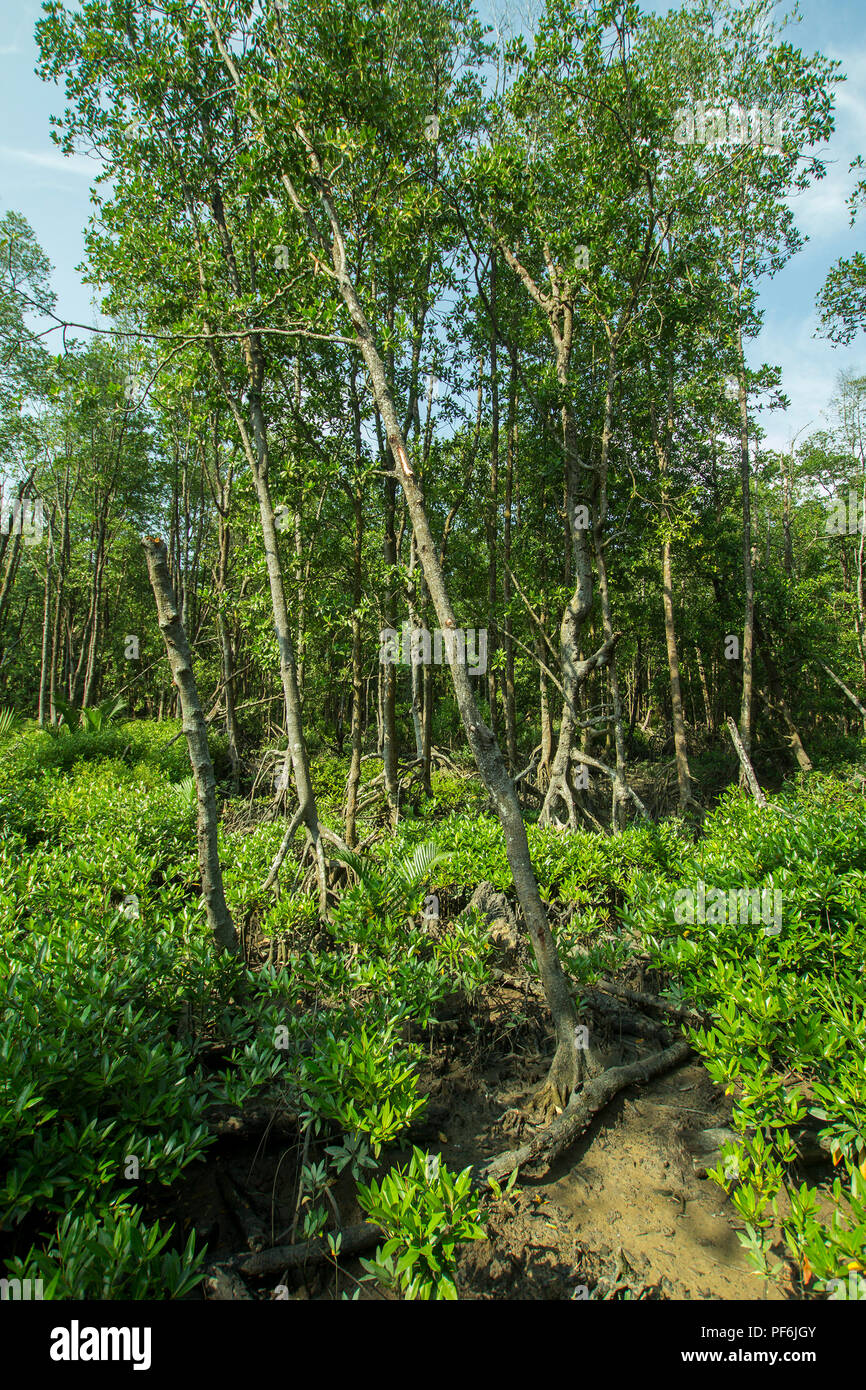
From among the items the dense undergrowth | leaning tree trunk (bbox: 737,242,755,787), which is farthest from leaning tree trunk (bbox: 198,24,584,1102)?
leaning tree trunk (bbox: 737,242,755,787)

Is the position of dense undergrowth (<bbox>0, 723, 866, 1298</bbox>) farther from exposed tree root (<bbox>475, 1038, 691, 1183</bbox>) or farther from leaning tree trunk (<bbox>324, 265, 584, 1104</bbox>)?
leaning tree trunk (<bbox>324, 265, 584, 1104</bbox>)

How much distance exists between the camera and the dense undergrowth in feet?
7.49

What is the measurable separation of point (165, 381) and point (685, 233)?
31.6ft

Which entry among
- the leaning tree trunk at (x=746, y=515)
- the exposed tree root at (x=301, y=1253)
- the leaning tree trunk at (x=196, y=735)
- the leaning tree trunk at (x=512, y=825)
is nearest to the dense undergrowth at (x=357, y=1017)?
the exposed tree root at (x=301, y=1253)

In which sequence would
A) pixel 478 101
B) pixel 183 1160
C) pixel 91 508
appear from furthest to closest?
pixel 91 508 → pixel 478 101 → pixel 183 1160

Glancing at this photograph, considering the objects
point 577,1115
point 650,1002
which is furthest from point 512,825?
point 650,1002

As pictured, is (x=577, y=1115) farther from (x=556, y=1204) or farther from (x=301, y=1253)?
(x=301, y=1253)

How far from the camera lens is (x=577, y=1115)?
3.49m

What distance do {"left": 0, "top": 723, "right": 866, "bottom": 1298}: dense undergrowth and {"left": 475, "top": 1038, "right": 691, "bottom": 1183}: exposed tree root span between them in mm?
526

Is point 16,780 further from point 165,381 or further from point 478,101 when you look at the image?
point 478,101

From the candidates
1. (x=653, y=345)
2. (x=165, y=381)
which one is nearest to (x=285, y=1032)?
(x=165, y=381)

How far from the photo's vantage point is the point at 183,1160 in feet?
8.17

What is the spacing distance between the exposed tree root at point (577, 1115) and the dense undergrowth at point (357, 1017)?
20.7 inches
